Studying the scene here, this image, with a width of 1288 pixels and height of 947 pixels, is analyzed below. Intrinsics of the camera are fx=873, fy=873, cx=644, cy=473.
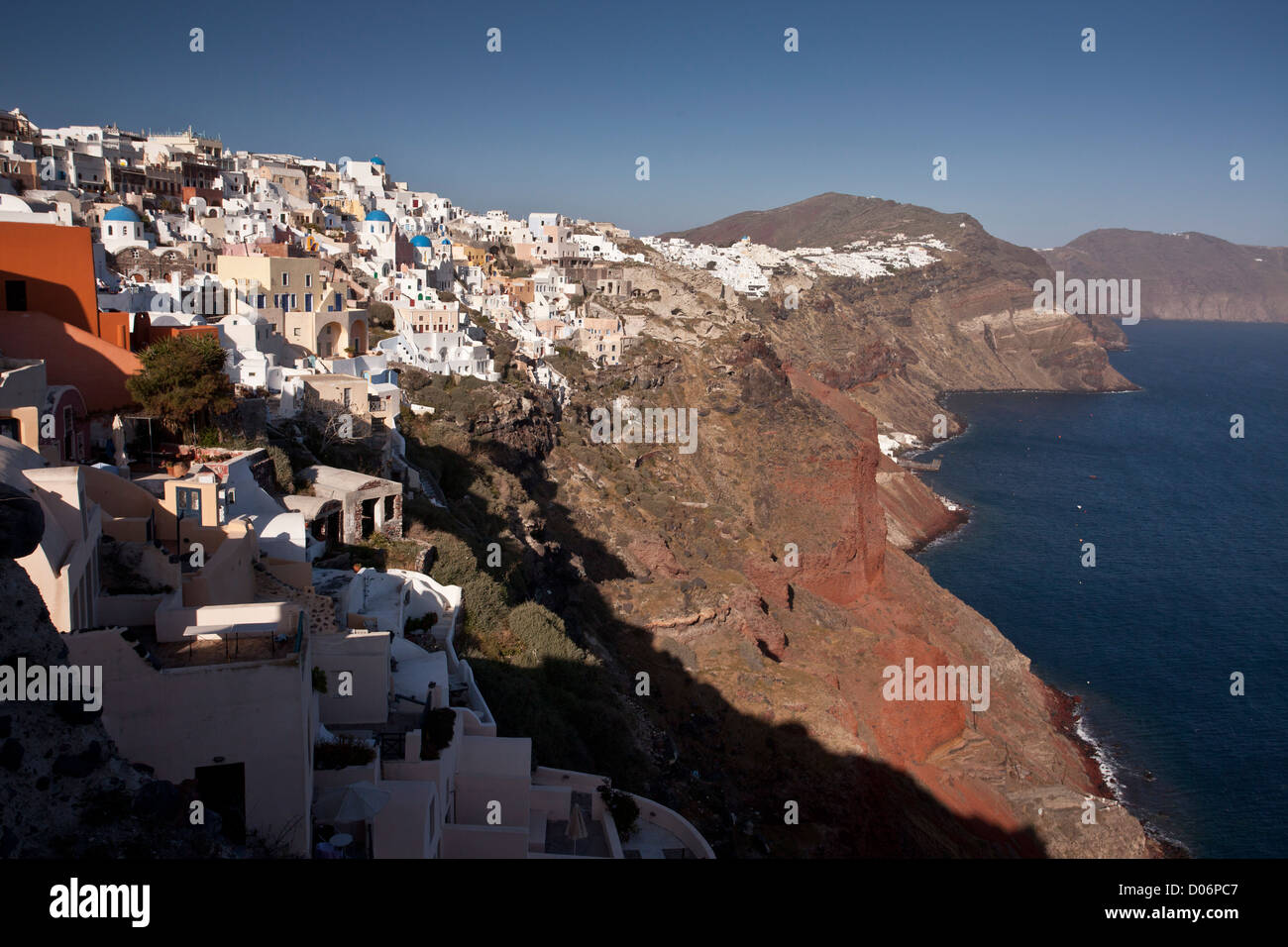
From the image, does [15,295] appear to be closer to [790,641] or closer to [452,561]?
[452,561]

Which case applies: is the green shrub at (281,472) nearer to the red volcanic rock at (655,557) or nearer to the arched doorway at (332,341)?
the arched doorway at (332,341)

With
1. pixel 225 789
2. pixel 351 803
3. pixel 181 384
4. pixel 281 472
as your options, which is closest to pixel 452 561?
pixel 281 472

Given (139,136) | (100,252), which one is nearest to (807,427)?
(100,252)

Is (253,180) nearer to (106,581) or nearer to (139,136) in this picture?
(139,136)

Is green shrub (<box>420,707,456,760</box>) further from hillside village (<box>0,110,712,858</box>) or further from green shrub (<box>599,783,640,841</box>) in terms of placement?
green shrub (<box>599,783,640,841</box>)

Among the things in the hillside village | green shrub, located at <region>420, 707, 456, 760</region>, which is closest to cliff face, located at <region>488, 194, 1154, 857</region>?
the hillside village

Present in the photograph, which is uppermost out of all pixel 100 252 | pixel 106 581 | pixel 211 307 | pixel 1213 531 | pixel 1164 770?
pixel 100 252
